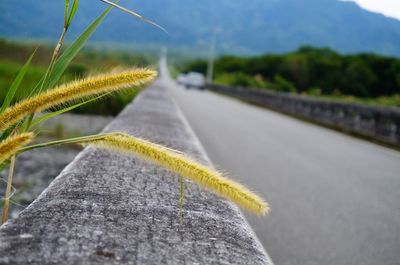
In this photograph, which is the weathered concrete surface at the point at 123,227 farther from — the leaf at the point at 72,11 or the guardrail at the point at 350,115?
the guardrail at the point at 350,115

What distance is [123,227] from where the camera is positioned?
1.48 metres

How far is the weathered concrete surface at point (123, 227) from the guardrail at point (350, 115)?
34.7ft

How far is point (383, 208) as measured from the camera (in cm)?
509

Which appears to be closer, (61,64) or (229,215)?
(61,64)

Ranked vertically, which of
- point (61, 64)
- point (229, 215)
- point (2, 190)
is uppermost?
point (61, 64)

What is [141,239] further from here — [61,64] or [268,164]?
[268,164]

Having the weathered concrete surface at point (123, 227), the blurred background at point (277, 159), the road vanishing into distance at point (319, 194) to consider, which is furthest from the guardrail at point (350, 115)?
the weathered concrete surface at point (123, 227)

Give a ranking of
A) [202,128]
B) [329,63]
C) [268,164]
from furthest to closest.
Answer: [329,63]
[202,128]
[268,164]

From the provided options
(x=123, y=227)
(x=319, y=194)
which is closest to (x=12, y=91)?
(x=123, y=227)

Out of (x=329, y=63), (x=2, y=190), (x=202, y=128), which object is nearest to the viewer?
(x=2, y=190)

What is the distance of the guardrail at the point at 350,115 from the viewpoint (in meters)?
11.9

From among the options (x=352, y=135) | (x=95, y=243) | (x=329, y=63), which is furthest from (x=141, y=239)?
(x=329, y=63)

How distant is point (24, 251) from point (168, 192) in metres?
0.91

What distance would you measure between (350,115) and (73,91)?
1402 cm
